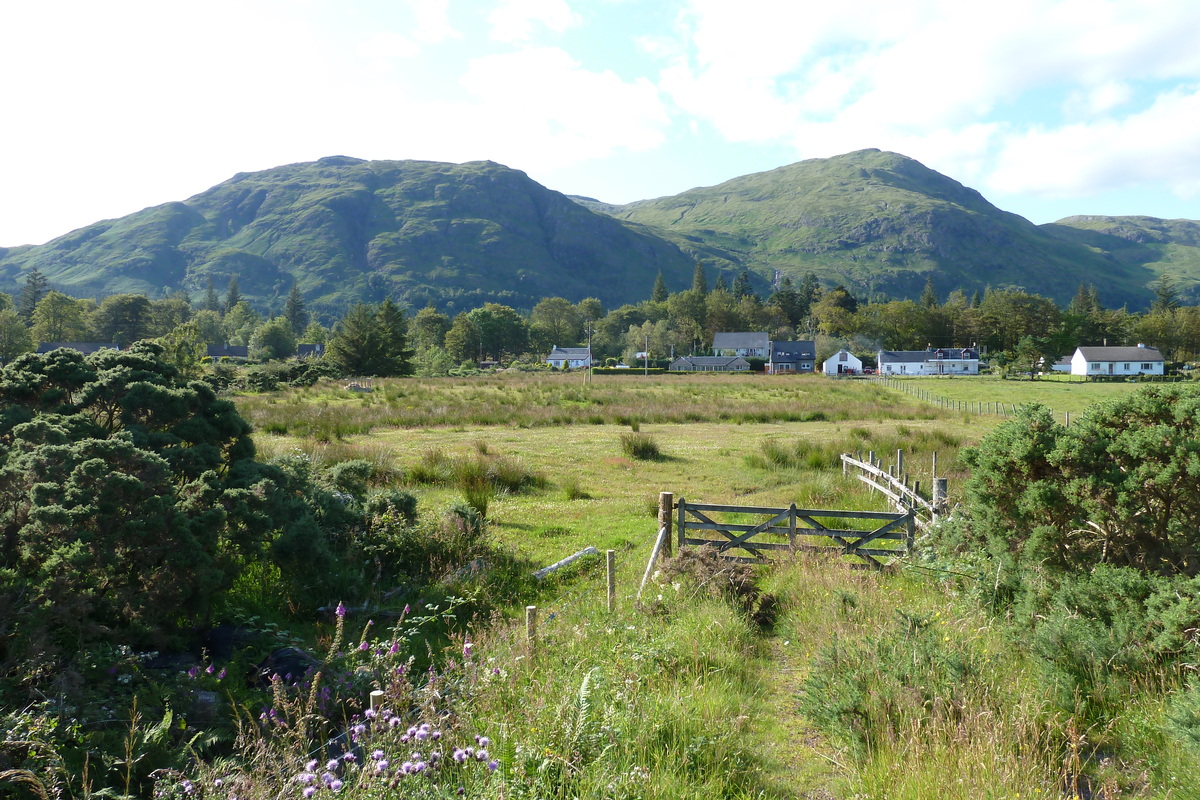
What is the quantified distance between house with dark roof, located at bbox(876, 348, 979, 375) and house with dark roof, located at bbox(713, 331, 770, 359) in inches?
799

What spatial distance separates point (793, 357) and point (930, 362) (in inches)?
874

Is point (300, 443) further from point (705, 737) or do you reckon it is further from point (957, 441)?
point (957, 441)

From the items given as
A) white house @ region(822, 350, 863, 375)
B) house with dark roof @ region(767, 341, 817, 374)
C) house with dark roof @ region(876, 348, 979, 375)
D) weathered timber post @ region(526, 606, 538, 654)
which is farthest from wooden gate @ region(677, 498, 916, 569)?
house with dark roof @ region(876, 348, 979, 375)

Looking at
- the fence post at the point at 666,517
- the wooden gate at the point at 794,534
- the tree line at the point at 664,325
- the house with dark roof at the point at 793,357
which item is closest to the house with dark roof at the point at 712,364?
the house with dark roof at the point at 793,357

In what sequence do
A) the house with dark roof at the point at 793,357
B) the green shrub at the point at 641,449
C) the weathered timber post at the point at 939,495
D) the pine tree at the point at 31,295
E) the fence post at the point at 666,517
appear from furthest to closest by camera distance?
1. the house with dark roof at the point at 793,357
2. the pine tree at the point at 31,295
3. the green shrub at the point at 641,449
4. the weathered timber post at the point at 939,495
5. the fence post at the point at 666,517

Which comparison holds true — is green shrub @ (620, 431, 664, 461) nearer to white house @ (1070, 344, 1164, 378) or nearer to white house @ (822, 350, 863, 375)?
white house @ (822, 350, 863, 375)

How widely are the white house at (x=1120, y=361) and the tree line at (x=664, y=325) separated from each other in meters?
7.04

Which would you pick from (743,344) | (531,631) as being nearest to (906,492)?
(531,631)

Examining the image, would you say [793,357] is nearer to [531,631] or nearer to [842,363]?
[842,363]

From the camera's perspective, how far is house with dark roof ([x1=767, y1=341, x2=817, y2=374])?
118 m

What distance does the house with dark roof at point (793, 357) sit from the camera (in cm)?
11750

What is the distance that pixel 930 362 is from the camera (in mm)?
111062

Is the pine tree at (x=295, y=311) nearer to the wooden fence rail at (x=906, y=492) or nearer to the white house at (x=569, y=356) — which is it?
the white house at (x=569, y=356)

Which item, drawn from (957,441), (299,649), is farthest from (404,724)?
(957,441)
